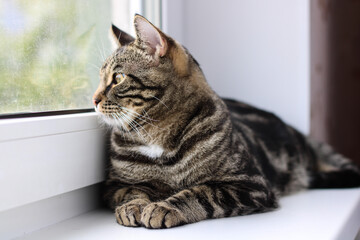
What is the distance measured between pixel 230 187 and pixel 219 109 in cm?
22

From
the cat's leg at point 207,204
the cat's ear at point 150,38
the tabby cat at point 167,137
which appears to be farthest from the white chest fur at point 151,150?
the cat's ear at point 150,38

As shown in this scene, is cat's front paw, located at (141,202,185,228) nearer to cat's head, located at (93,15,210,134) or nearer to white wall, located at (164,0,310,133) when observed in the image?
cat's head, located at (93,15,210,134)

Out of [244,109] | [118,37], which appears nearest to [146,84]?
[118,37]

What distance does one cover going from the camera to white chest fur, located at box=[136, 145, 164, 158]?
1118 millimetres

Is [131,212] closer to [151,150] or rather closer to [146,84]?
[151,150]

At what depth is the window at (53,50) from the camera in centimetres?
95

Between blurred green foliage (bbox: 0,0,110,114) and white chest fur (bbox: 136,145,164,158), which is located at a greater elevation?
blurred green foliage (bbox: 0,0,110,114)

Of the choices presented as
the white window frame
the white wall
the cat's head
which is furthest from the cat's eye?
the white wall

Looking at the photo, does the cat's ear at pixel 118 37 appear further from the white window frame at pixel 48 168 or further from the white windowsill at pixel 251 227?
the white windowsill at pixel 251 227

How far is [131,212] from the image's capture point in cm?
100

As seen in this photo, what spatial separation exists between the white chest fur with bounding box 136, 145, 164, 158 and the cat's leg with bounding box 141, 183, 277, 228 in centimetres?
12

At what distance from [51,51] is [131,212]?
17.3 inches

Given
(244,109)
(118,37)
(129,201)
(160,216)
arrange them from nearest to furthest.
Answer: (160,216) → (129,201) → (118,37) → (244,109)

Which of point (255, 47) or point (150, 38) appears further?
point (255, 47)
